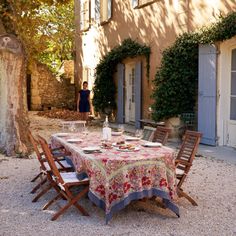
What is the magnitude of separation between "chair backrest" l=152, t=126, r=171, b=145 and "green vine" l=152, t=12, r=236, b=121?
4.27 meters

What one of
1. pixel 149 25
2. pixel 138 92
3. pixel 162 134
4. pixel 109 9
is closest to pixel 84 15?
pixel 109 9

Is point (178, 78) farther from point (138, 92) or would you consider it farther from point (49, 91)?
point (49, 91)

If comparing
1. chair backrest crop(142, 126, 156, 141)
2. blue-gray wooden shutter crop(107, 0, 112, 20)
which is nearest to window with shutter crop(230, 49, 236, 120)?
chair backrest crop(142, 126, 156, 141)

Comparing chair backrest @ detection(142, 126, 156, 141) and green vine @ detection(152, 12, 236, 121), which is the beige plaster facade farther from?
chair backrest @ detection(142, 126, 156, 141)

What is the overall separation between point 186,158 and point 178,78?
506 centimetres

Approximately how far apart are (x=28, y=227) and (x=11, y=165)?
353 cm

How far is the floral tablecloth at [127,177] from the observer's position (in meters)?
4.24

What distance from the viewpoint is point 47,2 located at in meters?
11.5

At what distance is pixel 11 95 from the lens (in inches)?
329

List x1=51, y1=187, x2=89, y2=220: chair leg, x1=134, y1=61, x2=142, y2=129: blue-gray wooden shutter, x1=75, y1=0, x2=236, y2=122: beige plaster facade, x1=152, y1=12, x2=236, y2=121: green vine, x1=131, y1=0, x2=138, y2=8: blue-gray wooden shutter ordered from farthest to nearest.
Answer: x1=131, y1=0, x2=138, y2=8: blue-gray wooden shutter → x1=134, y1=61, x2=142, y2=129: blue-gray wooden shutter → x1=152, y1=12, x2=236, y2=121: green vine → x1=75, y1=0, x2=236, y2=122: beige plaster facade → x1=51, y1=187, x2=89, y2=220: chair leg

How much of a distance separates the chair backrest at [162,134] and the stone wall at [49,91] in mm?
14624

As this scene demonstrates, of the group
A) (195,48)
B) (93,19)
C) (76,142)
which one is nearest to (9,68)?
(76,142)

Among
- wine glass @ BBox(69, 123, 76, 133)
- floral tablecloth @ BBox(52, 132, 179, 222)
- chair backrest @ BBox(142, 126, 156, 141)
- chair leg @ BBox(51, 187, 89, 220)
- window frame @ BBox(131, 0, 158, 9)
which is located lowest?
chair leg @ BBox(51, 187, 89, 220)

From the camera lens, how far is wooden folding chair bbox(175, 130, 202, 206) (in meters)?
5.04
